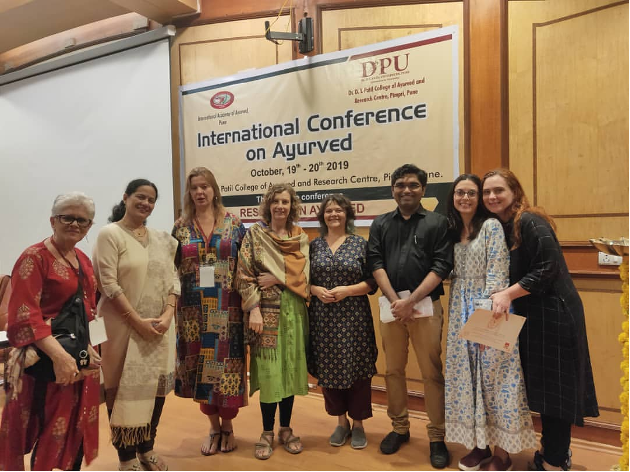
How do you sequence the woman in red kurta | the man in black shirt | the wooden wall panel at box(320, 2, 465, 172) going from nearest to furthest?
1. the woman in red kurta
2. the man in black shirt
3. the wooden wall panel at box(320, 2, 465, 172)

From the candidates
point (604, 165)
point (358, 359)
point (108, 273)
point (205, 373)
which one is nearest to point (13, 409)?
point (108, 273)

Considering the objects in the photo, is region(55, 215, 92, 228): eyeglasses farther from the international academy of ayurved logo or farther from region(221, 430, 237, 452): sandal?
the international academy of ayurved logo

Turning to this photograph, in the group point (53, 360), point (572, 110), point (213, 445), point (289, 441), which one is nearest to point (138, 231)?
point (53, 360)

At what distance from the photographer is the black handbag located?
172 centimetres

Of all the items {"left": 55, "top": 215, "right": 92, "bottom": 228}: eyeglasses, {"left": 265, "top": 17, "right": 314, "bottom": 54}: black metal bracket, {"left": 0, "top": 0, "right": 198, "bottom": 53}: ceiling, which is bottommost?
{"left": 55, "top": 215, "right": 92, "bottom": 228}: eyeglasses

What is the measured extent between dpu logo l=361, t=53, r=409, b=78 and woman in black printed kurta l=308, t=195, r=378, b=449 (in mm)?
1159

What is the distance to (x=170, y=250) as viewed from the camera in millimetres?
2182

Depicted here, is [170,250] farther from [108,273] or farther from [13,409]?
[13,409]

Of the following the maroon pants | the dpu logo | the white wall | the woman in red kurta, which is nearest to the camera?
the woman in red kurta

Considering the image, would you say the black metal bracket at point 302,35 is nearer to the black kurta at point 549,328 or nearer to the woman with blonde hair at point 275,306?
the woman with blonde hair at point 275,306

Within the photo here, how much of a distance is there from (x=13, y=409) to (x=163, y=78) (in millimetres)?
2939

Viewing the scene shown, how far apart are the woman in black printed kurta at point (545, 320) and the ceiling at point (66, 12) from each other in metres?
2.89

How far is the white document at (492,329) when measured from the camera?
1.93 m

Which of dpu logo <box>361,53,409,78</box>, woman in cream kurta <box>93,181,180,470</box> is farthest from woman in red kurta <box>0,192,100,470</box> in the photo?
dpu logo <box>361,53,409,78</box>
